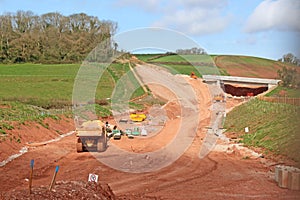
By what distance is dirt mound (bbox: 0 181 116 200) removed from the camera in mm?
8961

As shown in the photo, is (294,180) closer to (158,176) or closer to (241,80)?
(158,176)

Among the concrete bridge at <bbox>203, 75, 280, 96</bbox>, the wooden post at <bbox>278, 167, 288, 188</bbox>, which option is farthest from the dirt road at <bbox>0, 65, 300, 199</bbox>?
the concrete bridge at <bbox>203, 75, 280, 96</bbox>

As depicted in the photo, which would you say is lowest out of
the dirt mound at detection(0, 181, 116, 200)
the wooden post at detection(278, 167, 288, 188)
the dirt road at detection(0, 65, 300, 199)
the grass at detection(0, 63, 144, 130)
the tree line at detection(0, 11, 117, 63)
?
the dirt road at detection(0, 65, 300, 199)

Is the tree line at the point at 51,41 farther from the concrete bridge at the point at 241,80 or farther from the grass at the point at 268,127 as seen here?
the grass at the point at 268,127

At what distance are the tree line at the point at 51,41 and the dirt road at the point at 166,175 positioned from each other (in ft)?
131

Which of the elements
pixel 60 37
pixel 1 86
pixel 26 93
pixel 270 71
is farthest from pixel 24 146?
pixel 270 71

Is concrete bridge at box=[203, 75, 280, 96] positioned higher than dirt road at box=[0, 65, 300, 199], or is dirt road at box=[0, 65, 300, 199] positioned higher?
concrete bridge at box=[203, 75, 280, 96]

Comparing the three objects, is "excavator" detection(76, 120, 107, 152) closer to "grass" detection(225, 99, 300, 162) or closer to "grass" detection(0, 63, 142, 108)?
"grass" detection(225, 99, 300, 162)

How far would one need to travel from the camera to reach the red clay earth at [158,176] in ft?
39.2

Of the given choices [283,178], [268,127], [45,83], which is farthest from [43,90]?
[283,178]

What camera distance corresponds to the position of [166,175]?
14773 mm

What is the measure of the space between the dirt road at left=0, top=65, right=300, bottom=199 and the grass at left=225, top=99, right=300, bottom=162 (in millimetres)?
1619

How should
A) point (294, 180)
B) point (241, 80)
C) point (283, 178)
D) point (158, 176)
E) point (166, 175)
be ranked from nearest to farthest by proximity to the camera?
1. point (294, 180)
2. point (283, 178)
3. point (158, 176)
4. point (166, 175)
5. point (241, 80)

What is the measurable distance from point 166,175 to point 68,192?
5.97m
